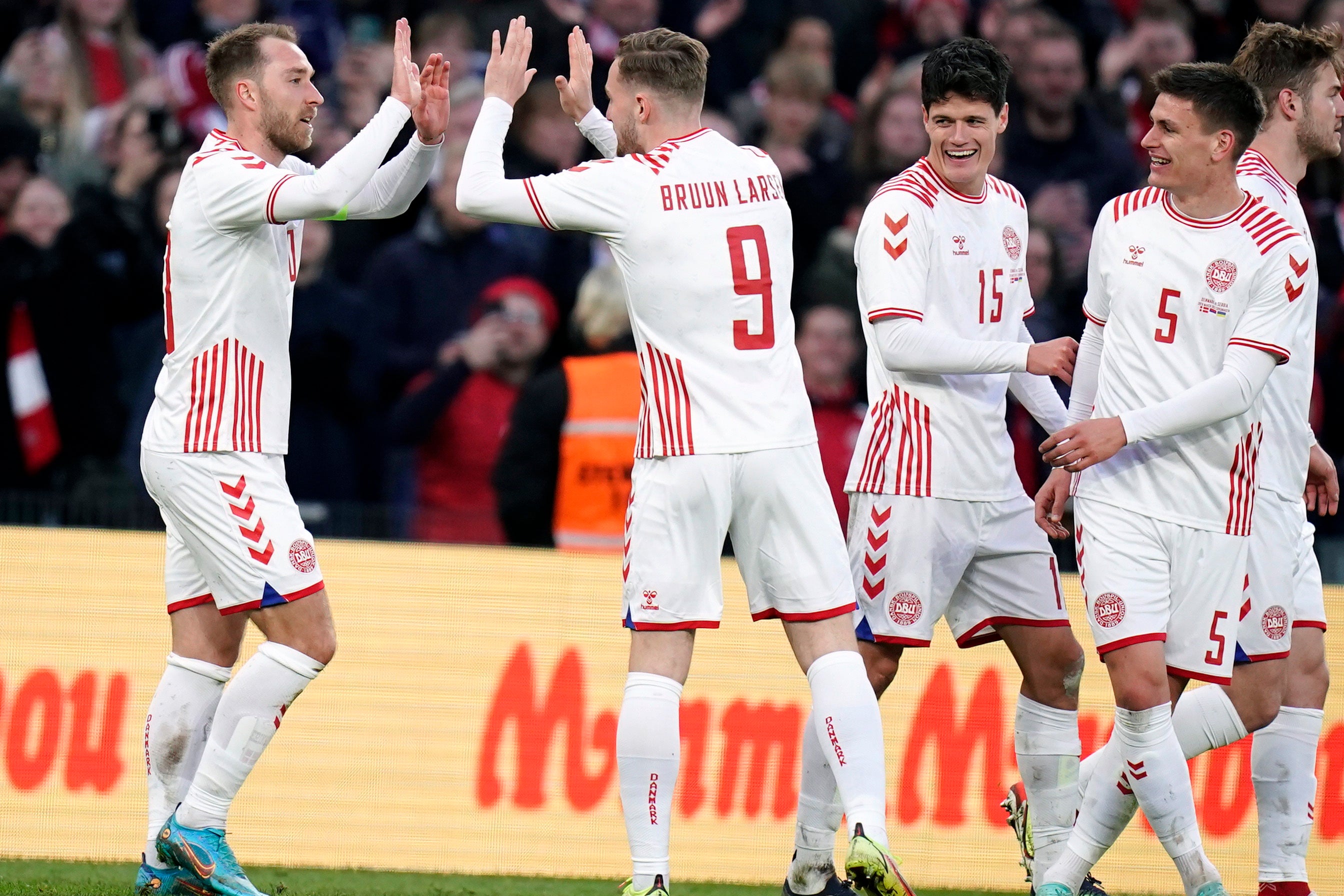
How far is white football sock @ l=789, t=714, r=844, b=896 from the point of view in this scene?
5.41 metres

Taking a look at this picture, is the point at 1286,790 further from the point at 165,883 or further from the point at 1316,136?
the point at 165,883

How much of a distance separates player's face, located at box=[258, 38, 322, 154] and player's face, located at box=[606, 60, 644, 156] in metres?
0.99

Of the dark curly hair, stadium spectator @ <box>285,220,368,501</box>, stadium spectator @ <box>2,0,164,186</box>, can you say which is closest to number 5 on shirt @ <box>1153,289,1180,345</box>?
the dark curly hair

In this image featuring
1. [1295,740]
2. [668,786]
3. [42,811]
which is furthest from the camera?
[42,811]

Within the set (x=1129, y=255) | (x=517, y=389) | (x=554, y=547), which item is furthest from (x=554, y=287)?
(x=1129, y=255)

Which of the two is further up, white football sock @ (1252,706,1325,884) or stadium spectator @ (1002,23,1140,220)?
stadium spectator @ (1002,23,1140,220)

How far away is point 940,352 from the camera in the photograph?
5.20 m

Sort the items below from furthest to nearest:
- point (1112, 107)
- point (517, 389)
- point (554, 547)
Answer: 1. point (1112, 107)
2. point (517, 389)
3. point (554, 547)

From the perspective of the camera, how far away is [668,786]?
4.94 meters

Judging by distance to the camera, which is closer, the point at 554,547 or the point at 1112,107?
the point at 554,547

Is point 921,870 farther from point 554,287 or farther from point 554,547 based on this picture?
point 554,287

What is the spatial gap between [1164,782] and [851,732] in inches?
40.0

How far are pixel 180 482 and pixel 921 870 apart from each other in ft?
10.8

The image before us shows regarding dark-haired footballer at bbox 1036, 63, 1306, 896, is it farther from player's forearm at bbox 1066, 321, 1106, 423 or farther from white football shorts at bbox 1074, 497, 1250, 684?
player's forearm at bbox 1066, 321, 1106, 423
